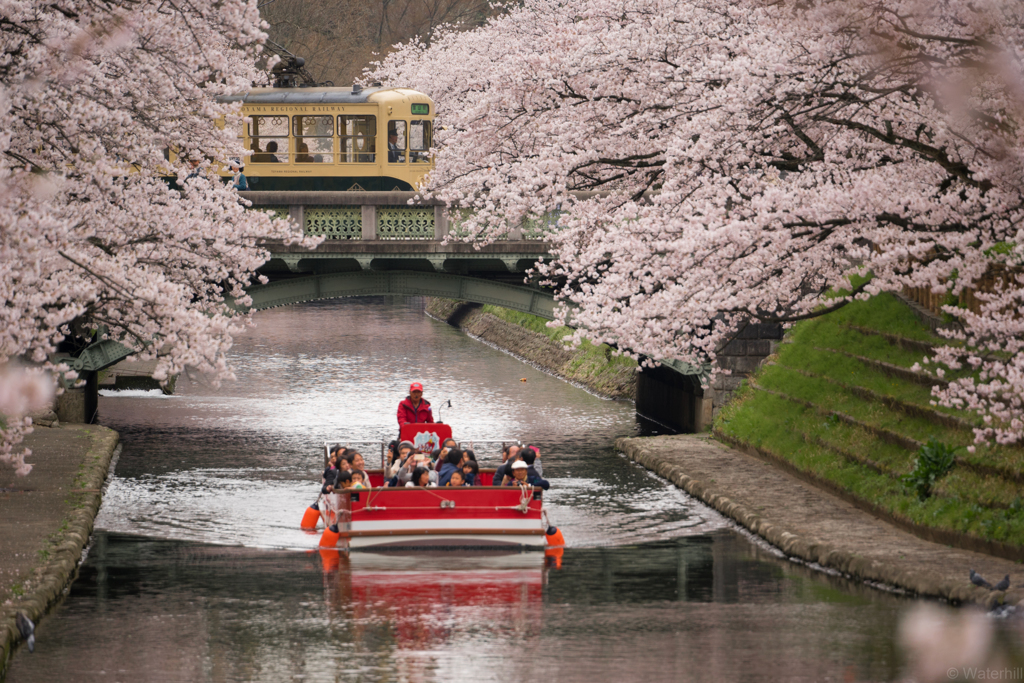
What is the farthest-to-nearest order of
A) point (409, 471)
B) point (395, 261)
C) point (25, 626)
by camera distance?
point (395, 261) < point (409, 471) < point (25, 626)

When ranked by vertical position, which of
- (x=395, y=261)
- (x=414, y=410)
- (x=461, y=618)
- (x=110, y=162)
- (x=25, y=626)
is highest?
(x=110, y=162)

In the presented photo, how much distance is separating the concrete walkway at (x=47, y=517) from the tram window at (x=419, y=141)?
14.1m

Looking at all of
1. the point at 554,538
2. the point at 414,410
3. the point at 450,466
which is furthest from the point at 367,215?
the point at 554,538

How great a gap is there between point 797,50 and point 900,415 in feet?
25.0

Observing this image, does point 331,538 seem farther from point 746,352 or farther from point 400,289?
point 400,289

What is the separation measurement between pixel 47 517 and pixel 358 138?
2283 centimetres

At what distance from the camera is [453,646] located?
1563cm

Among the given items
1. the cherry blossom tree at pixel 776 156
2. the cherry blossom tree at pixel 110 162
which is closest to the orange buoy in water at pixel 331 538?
the cherry blossom tree at pixel 110 162

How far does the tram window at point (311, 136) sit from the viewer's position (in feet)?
140

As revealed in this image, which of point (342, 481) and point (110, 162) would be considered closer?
point (110, 162)

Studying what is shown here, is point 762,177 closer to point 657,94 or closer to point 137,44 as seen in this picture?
point 657,94

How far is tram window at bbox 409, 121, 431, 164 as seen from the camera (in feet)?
142

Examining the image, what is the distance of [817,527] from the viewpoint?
22.0 metres

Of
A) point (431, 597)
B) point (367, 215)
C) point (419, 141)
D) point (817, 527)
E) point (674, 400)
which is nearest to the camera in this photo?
point (431, 597)
